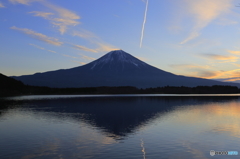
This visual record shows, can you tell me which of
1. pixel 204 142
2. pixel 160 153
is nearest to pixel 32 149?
pixel 160 153

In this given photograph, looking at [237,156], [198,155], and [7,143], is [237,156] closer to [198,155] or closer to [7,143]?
[198,155]

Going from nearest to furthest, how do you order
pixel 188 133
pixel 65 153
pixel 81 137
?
pixel 65 153 → pixel 81 137 → pixel 188 133

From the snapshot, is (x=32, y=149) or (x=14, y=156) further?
(x=32, y=149)

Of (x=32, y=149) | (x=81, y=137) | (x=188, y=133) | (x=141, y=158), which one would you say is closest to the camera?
(x=141, y=158)

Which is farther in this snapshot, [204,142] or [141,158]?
[204,142]

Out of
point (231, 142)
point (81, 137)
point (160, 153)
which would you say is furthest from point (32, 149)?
point (231, 142)

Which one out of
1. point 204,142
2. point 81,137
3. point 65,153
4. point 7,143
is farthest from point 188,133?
point 7,143

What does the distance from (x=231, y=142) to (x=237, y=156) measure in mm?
5156

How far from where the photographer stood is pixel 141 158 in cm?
1806

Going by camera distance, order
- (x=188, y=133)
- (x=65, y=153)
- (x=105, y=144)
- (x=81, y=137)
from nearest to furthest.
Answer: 1. (x=65, y=153)
2. (x=105, y=144)
3. (x=81, y=137)
4. (x=188, y=133)

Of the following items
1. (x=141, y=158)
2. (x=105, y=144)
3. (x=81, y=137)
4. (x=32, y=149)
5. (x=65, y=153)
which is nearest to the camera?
(x=141, y=158)

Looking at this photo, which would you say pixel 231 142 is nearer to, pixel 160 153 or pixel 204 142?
pixel 204 142

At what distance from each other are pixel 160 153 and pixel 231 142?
27.9 feet

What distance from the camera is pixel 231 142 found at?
23.8 meters
